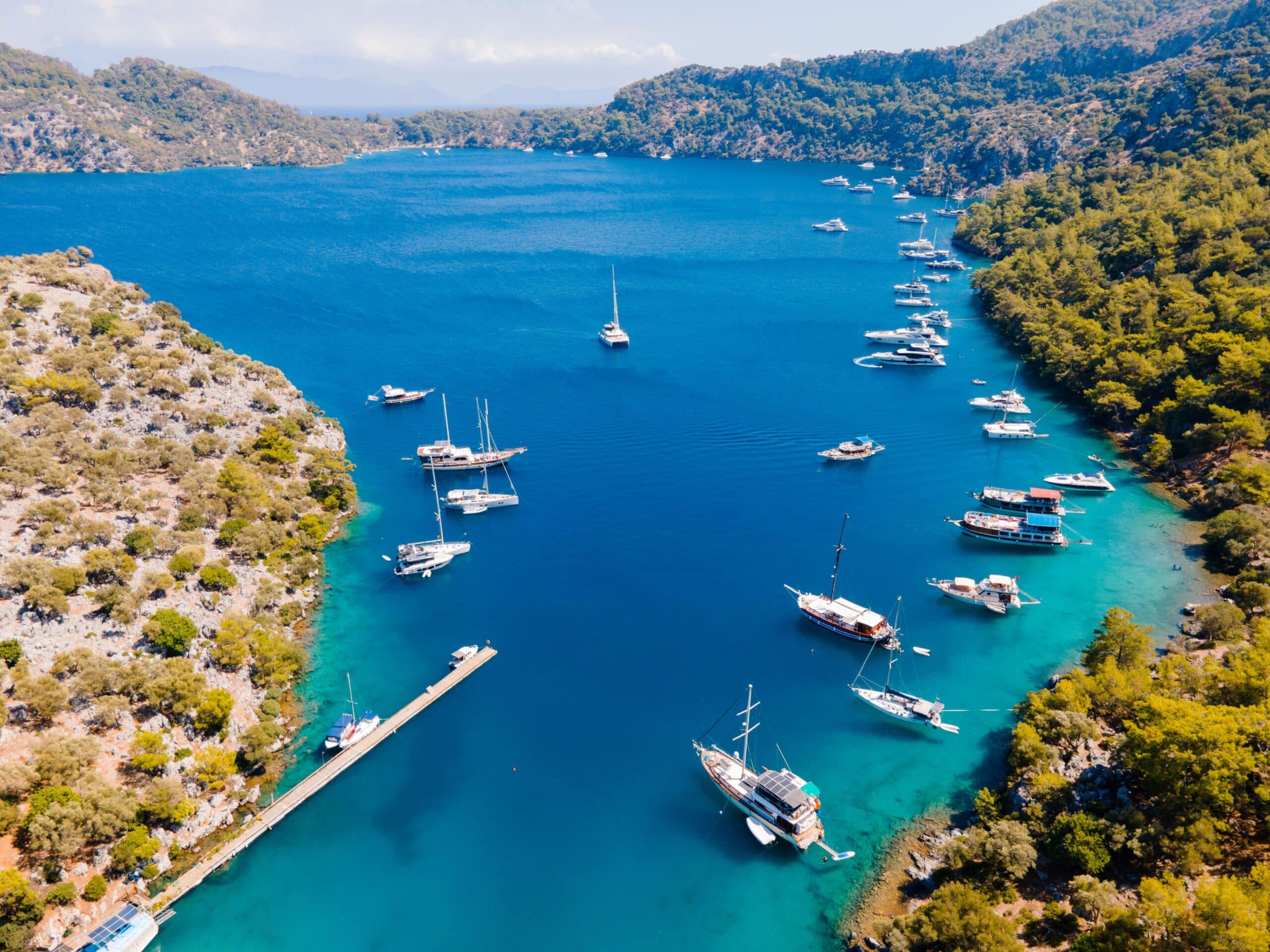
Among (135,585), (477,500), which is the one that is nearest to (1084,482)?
(477,500)

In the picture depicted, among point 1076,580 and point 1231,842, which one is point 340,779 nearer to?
point 1231,842

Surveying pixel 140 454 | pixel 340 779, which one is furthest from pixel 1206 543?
pixel 140 454

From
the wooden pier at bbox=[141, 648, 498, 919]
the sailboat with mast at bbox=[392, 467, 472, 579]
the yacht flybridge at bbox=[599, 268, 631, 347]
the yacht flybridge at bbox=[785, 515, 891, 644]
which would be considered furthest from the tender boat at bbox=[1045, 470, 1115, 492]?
the yacht flybridge at bbox=[599, 268, 631, 347]

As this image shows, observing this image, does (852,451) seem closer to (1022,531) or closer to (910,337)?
(1022,531)

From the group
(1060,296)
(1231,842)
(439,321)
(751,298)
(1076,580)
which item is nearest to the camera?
(1231,842)

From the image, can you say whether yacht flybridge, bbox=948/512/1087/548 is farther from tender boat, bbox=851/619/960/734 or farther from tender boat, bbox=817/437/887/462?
tender boat, bbox=851/619/960/734
